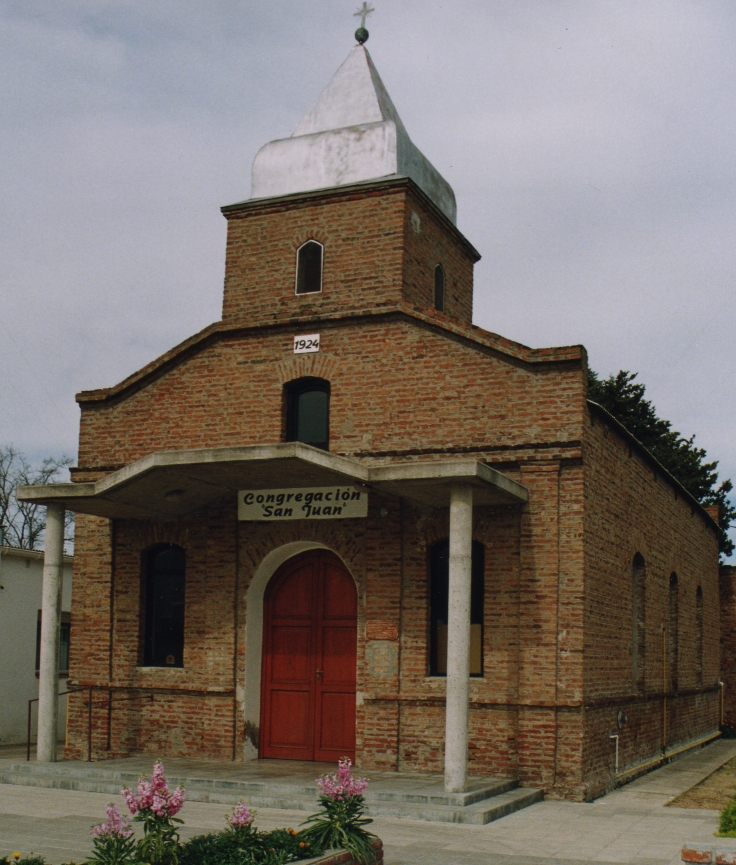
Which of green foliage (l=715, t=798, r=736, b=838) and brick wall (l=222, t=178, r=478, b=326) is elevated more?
brick wall (l=222, t=178, r=478, b=326)

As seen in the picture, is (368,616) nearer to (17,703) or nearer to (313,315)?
(313,315)

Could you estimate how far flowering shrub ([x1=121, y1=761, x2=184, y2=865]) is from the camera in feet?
25.9

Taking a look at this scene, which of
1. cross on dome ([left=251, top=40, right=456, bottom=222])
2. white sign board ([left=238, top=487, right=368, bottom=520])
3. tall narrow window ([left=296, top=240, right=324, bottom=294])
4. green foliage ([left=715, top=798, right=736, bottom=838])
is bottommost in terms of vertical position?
green foliage ([left=715, top=798, right=736, bottom=838])

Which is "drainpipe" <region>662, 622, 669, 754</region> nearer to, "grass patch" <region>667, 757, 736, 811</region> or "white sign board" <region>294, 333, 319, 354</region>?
"grass patch" <region>667, 757, 736, 811</region>

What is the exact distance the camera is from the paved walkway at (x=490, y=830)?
33.3ft

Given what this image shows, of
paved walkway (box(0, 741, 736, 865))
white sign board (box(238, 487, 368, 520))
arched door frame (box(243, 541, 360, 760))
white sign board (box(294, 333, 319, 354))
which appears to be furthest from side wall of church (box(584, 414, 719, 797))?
white sign board (box(294, 333, 319, 354))

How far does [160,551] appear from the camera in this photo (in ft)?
54.9

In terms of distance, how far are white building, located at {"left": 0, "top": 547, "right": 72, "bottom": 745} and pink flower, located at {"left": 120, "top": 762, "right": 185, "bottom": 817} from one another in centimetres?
1333

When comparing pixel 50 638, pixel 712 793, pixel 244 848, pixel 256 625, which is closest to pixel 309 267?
pixel 256 625

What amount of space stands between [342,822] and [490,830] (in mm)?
3074

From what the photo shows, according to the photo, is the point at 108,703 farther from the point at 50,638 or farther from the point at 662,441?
the point at 662,441

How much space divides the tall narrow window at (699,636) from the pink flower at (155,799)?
17.3 metres

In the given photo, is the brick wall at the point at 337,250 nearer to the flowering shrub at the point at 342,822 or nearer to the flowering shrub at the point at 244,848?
the flowering shrub at the point at 342,822

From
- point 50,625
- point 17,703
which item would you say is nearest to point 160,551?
point 50,625
